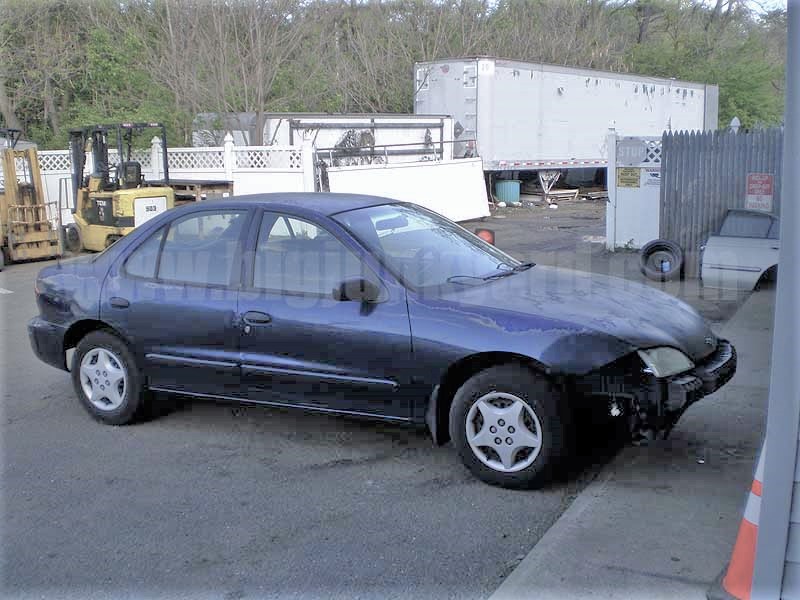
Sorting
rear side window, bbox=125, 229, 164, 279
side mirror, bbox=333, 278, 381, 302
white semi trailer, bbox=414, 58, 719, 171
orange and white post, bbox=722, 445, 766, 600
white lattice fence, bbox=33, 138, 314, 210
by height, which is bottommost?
orange and white post, bbox=722, 445, 766, 600

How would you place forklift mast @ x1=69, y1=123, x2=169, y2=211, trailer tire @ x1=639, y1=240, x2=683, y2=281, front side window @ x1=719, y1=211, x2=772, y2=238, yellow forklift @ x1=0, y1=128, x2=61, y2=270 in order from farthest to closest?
forklift mast @ x1=69, y1=123, x2=169, y2=211 < yellow forklift @ x1=0, y1=128, x2=61, y2=270 < trailer tire @ x1=639, y1=240, x2=683, y2=281 < front side window @ x1=719, y1=211, x2=772, y2=238

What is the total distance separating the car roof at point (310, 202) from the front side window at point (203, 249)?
107 millimetres

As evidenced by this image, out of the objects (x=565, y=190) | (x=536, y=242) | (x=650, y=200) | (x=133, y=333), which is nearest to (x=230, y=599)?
(x=133, y=333)

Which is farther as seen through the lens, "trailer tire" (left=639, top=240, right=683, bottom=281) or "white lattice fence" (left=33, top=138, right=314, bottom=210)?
"white lattice fence" (left=33, top=138, right=314, bottom=210)

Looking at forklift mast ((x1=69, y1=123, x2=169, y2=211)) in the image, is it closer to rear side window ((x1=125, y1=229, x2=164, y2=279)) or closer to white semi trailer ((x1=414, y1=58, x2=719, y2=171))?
white semi trailer ((x1=414, y1=58, x2=719, y2=171))

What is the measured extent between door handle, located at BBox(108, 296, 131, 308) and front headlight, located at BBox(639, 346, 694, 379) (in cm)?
327

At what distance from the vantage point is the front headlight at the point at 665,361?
4.46 meters

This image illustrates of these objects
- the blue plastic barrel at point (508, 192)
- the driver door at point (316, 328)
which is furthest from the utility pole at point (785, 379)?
the blue plastic barrel at point (508, 192)

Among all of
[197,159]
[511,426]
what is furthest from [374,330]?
[197,159]

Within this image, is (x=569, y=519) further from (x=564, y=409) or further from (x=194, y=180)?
(x=194, y=180)

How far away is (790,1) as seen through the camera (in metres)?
3.03

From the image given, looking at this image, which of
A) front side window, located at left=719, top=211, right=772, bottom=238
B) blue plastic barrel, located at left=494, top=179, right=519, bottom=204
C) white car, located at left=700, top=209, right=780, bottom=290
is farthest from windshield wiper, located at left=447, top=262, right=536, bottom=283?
blue plastic barrel, located at left=494, top=179, right=519, bottom=204

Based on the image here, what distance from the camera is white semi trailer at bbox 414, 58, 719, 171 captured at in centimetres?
2350

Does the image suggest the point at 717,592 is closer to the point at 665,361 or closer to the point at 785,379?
the point at 785,379
